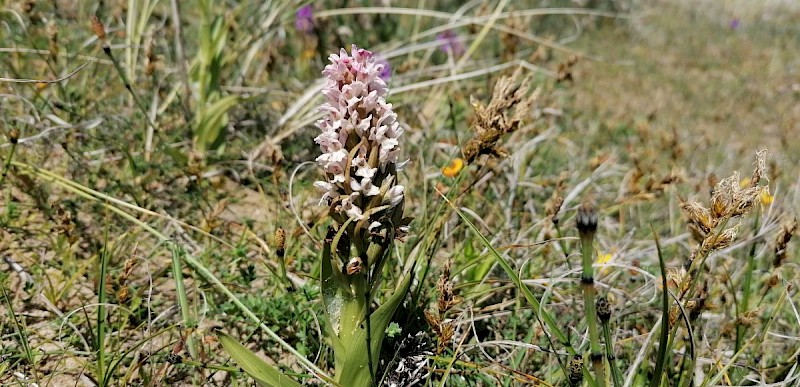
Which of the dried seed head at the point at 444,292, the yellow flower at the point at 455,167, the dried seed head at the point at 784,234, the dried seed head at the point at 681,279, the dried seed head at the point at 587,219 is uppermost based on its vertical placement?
the dried seed head at the point at 784,234

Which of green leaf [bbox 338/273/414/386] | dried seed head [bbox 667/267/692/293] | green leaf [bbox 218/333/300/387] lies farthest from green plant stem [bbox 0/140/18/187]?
dried seed head [bbox 667/267/692/293]

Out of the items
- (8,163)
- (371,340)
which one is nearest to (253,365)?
(371,340)

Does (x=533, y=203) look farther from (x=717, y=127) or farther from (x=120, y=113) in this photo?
(x=717, y=127)

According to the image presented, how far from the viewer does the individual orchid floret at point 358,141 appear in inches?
53.4

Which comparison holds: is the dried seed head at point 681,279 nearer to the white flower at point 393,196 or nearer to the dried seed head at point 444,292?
the dried seed head at point 444,292

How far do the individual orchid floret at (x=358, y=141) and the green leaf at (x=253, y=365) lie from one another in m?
0.36

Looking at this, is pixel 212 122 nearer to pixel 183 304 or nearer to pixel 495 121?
pixel 183 304

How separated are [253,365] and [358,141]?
54 cm

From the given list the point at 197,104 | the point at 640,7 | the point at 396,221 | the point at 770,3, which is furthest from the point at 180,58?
the point at 770,3

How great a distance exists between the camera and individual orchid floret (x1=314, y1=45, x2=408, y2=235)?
136 centimetres

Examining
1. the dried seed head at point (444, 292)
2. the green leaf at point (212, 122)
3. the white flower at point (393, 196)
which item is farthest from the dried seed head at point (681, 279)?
the green leaf at point (212, 122)

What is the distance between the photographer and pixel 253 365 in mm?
1431

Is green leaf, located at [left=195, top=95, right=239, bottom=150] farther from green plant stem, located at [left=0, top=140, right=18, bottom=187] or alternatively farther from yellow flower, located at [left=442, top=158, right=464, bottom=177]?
yellow flower, located at [left=442, top=158, right=464, bottom=177]

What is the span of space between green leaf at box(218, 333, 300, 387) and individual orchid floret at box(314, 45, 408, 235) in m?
0.36
